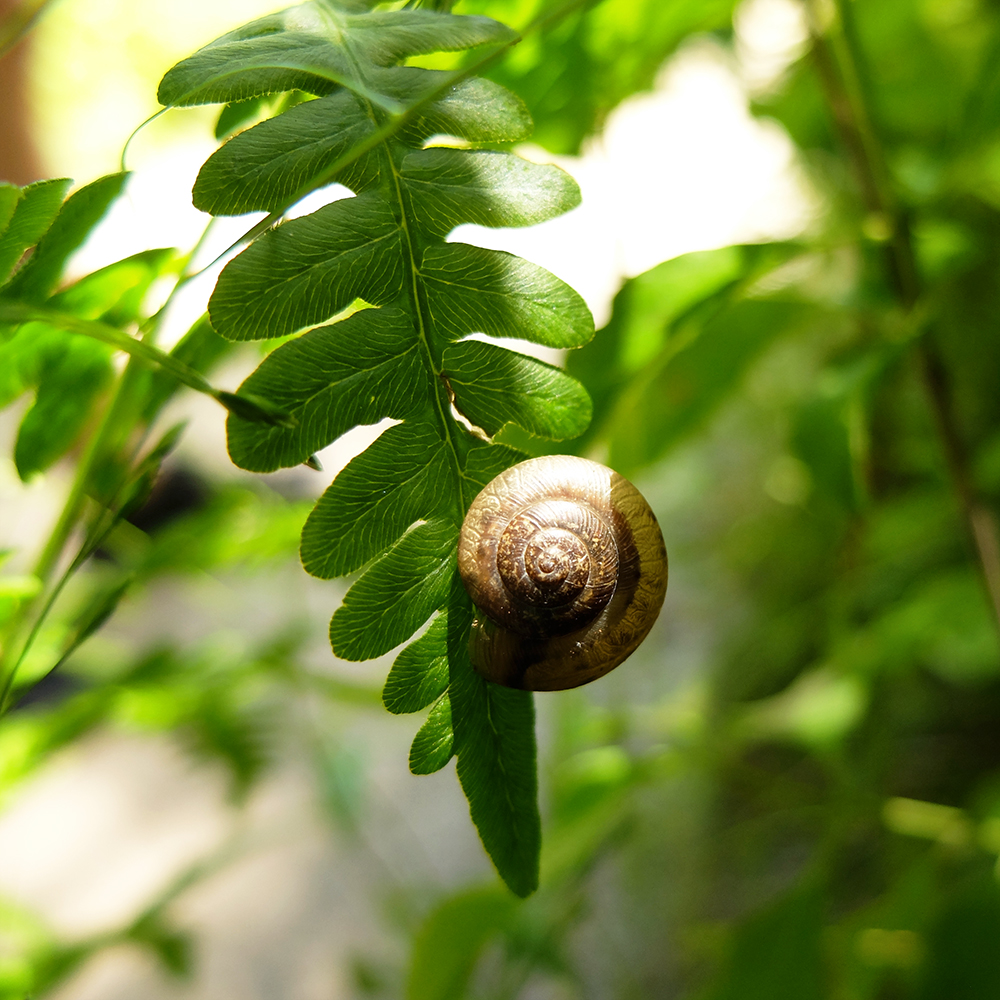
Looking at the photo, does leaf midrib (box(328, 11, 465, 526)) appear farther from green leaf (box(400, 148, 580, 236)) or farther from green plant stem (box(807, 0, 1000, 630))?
green plant stem (box(807, 0, 1000, 630))

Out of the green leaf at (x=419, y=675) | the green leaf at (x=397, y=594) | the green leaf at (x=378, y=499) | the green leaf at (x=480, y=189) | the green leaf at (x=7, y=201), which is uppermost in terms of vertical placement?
the green leaf at (x=7, y=201)

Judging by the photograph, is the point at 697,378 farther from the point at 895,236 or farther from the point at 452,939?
the point at 452,939

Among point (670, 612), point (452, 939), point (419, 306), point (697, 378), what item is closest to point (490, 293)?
point (419, 306)

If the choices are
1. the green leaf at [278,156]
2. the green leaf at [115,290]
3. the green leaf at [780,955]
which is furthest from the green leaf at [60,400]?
the green leaf at [780,955]

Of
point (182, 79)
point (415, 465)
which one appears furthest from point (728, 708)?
point (182, 79)

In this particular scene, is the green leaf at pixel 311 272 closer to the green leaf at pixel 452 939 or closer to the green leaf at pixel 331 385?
the green leaf at pixel 331 385

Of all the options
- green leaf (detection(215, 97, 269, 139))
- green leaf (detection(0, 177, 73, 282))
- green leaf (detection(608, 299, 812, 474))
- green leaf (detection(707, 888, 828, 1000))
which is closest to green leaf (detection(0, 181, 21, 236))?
green leaf (detection(0, 177, 73, 282))
